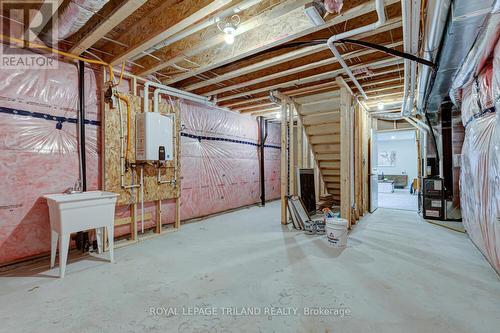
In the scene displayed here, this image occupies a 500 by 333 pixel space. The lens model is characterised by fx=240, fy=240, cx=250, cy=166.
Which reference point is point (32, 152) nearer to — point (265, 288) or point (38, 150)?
point (38, 150)

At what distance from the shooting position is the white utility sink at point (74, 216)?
224 centimetres

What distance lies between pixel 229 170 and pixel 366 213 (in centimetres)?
306

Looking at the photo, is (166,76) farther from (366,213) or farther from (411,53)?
(366,213)

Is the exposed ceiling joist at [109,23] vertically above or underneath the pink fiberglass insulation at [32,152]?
above

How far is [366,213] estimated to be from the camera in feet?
16.6

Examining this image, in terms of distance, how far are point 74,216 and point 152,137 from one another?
1.30m

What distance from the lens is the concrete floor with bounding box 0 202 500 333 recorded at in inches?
62.9

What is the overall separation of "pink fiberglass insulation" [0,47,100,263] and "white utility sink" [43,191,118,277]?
265 mm

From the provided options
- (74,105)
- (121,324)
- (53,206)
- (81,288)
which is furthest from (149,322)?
(74,105)

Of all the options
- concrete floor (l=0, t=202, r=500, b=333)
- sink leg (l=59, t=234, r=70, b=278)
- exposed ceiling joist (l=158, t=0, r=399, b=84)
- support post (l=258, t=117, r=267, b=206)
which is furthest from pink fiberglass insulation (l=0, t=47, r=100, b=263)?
support post (l=258, t=117, r=267, b=206)

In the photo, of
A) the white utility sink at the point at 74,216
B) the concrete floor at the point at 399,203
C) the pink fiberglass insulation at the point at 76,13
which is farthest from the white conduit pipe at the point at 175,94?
the concrete floor at the point at 399,203

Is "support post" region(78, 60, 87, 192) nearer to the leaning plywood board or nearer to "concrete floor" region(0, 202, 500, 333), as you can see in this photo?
the leaning plywood board

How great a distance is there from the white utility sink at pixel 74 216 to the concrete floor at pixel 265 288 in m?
0.30

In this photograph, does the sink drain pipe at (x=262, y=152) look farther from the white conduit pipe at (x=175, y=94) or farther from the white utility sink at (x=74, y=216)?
the white utility sink at (x=74, y=216)
